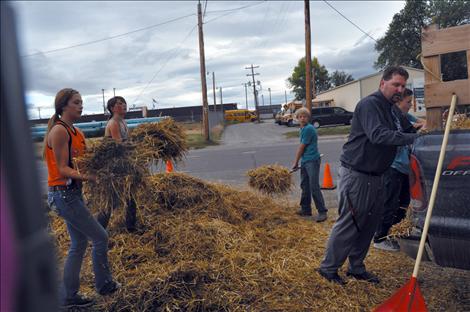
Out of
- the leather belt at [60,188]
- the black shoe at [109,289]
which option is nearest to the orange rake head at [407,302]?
the black shoe at [109,289]

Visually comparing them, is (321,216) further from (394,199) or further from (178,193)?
(178,193)

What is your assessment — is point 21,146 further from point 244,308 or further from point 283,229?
point 283,229

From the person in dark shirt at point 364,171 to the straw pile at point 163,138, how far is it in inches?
83.6

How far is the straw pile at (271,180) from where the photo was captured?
670 centimetres

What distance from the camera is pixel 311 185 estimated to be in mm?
6387

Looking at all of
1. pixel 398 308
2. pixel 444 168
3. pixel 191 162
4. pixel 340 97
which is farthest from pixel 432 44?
pixel 340 97

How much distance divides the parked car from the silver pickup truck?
102 ft

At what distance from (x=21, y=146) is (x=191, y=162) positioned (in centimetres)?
1447

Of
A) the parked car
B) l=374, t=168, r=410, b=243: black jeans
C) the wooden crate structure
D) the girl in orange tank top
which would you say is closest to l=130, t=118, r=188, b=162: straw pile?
the girl in orange tank top

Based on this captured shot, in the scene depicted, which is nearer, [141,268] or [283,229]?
[141,268]

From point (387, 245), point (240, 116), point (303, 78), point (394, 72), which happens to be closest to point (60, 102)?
point (394, 72)

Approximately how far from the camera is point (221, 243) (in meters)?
4.77

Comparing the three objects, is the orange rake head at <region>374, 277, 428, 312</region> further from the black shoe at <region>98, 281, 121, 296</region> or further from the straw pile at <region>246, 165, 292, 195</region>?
the straw pile at <region>246, 165, 292, 195</region>

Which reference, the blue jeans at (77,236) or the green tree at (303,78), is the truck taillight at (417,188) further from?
the green tree at (303,78)
